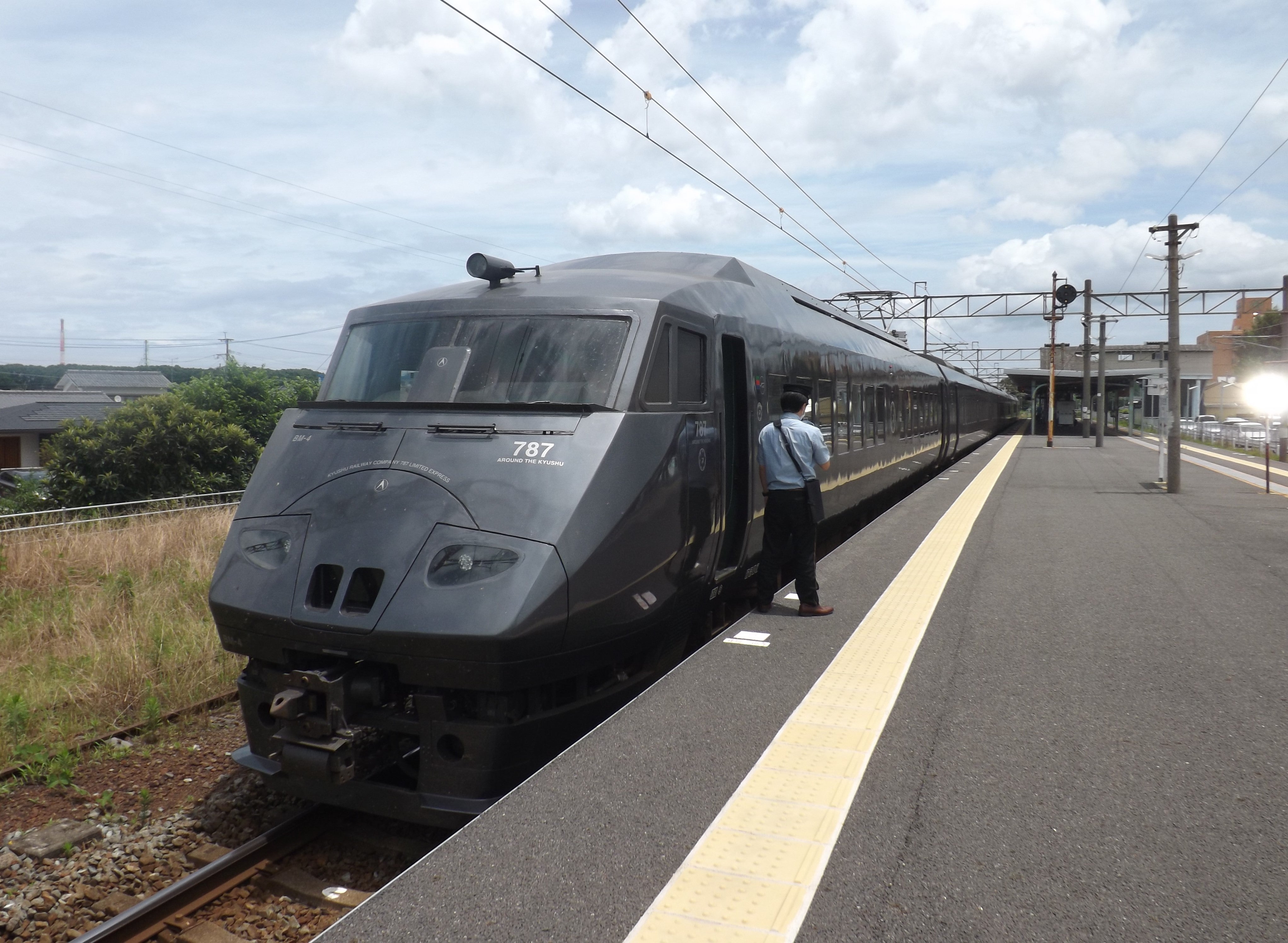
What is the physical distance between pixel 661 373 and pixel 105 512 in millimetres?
21517

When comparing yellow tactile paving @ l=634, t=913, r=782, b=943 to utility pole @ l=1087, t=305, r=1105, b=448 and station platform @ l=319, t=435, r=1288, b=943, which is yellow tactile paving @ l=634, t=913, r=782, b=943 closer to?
station platform @ l=319, t=435, r=1288, b=943

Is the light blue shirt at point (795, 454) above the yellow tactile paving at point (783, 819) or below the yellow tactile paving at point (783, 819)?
above

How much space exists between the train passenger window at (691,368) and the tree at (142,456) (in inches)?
1021

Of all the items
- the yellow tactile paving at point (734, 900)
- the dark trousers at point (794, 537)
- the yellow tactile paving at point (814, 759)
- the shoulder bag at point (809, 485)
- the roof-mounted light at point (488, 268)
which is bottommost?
the yellow tactile paving at point (734, 900)

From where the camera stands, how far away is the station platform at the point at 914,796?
2.97 metres

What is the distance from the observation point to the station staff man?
6680 mm

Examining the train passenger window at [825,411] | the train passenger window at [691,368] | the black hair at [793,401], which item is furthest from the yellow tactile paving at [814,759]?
the train passenger window at [825,411]

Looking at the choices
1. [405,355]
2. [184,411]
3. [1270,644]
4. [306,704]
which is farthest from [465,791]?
[184,411]

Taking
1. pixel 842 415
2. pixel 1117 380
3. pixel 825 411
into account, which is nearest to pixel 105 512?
pixel 842 415

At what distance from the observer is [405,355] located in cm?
596

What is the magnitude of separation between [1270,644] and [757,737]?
3806 mm

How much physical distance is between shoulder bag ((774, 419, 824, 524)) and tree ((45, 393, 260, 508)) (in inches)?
1021

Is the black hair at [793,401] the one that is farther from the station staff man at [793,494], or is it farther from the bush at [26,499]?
the bush at [26,499]

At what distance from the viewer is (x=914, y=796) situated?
376 cm
